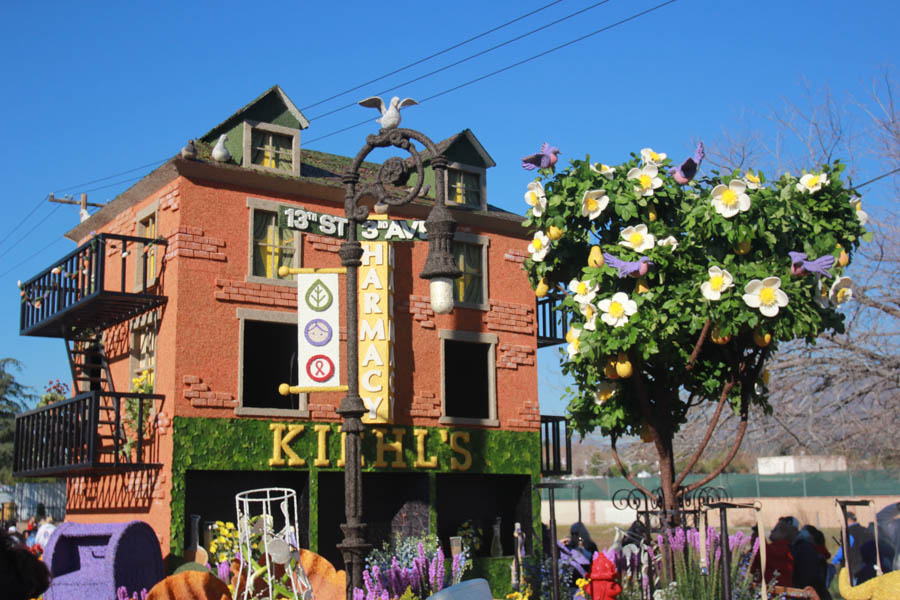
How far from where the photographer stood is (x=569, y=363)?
44.5 feet

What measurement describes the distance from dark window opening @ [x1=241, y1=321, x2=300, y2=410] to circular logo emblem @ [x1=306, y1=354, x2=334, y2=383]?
4122 mm

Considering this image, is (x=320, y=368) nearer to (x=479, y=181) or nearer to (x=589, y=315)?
(x=589, y=315)

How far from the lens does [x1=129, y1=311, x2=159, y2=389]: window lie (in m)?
16.1

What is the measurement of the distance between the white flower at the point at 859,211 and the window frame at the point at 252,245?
8.42 metres

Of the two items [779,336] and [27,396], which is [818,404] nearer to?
[779,336]

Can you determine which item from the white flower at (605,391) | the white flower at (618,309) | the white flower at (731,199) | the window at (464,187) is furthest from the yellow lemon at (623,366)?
the window at (464,187)

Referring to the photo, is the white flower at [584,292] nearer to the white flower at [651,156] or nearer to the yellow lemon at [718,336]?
the yellow lemon at [718,336]

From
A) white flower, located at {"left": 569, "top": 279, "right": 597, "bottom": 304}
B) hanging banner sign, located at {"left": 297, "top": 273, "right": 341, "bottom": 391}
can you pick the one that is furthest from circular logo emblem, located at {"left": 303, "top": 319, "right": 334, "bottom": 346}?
white flower, located at {"left": 569, "top": 279, "right": 597, "bottom": 304}

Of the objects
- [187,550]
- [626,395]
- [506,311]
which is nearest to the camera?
[626,395]

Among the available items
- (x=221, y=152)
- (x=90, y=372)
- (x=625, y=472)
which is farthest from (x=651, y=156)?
(x=90, y=372)

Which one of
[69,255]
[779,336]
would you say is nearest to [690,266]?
[779,336]

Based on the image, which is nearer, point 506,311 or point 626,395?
point 626,395

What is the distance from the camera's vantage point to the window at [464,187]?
1900 centimetres

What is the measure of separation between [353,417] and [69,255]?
29.0 ft
